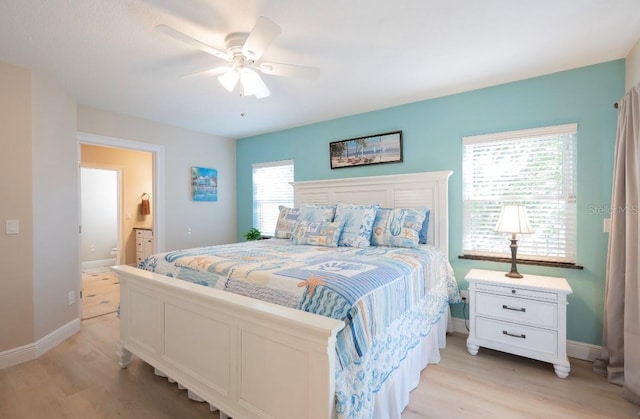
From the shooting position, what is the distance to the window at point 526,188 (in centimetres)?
253

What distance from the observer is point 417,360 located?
2092 millimetres

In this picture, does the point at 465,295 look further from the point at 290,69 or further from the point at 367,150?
the point at 290,69

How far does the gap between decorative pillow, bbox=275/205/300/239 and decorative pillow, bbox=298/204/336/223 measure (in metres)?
0.26

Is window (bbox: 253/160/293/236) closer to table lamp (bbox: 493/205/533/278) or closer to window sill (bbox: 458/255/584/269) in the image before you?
window sill (bbox: 458/255/584/269)

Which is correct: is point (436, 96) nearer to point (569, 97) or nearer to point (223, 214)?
point (569, 97)

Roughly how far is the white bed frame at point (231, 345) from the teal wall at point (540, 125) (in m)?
2.23

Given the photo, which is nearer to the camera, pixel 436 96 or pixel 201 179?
pixel 436 96

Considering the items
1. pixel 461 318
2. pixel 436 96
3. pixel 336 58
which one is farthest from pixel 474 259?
pixel 336 58

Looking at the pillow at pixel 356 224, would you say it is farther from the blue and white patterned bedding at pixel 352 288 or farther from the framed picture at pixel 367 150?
the framed picture at pixel 367 150

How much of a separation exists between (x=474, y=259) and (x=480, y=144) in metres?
1.12

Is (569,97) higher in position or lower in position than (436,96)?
lower

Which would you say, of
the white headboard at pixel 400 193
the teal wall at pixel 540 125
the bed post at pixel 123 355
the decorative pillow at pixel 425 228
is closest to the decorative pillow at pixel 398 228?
the decorative pillow at pixel 425 228

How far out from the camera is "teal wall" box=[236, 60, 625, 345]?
7.83ft

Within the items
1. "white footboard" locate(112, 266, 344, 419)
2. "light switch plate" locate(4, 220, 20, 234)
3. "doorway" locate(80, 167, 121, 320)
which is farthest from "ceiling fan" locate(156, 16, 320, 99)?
"doorway" locate(80, 167, 121, 320)
